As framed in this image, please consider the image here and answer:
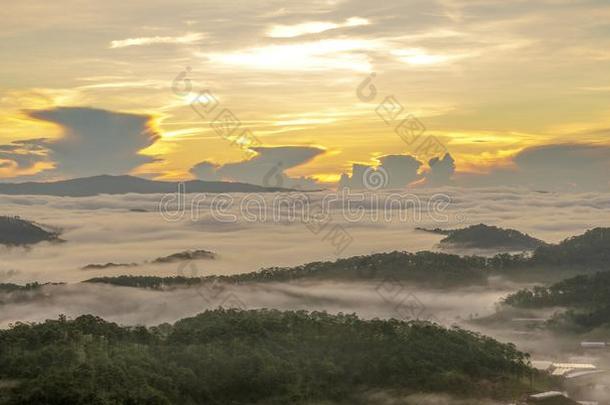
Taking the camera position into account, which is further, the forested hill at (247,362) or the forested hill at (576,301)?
the forested hill at (576,301)

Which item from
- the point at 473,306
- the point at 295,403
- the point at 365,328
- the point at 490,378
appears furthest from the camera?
the point at 473,306

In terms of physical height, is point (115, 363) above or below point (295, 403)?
above

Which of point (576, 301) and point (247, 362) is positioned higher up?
point (576, 301)

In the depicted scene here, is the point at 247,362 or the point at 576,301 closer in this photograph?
the point at 247,362

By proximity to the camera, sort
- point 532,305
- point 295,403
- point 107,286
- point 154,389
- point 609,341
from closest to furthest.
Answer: point 154,389
point 295,403
point 609,341
point 532,305
point 107,286

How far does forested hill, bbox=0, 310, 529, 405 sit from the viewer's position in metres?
73.8

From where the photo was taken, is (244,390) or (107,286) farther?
(107,286)

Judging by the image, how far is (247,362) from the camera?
86500mm

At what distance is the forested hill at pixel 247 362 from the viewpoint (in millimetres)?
73812

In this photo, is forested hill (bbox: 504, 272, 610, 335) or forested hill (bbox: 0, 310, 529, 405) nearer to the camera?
forested hill (bbox: 0, 310, 529, 405)

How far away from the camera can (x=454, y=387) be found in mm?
85250

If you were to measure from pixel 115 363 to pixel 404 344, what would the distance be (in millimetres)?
34190

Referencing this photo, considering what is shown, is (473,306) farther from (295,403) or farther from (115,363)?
(115,363)

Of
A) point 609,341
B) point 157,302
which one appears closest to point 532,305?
point 609,341
